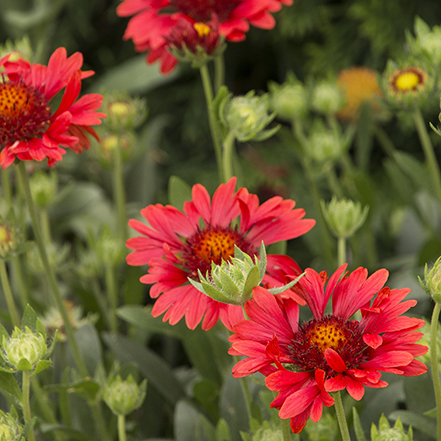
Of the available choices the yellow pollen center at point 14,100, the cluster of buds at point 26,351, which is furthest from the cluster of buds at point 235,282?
the yellow pollen center at point 14,100

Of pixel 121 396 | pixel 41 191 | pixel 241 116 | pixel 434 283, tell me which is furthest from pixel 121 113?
pixel 434 283

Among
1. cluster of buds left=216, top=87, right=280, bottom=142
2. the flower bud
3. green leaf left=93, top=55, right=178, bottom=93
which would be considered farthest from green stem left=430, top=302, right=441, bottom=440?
green leaf left=93, top=55, right=178, bottom=93

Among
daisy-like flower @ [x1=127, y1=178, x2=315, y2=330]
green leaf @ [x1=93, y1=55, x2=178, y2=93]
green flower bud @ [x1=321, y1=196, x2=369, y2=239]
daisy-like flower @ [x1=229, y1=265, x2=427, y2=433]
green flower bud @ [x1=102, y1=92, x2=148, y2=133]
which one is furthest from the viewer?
green leaf @ [x1=93, y1=55, x2=178, y2=93]

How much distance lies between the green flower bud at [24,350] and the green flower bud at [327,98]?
0.54m

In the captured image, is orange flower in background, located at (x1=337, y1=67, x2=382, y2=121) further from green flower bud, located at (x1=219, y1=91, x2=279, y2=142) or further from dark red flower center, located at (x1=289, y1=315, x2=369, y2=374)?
dark red flower center, located at (x1=289, y1=315, x2=369, y2=374)

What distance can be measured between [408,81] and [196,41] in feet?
0.74

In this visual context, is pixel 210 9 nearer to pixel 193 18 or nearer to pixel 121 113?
pixel 193 18

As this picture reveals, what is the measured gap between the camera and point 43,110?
50 centimetres

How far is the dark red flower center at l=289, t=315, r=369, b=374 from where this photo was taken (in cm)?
35

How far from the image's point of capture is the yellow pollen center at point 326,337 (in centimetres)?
36

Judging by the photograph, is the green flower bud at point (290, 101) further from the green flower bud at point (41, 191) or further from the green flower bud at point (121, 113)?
the green flower bud at point (41, 191)

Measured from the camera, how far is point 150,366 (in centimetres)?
62

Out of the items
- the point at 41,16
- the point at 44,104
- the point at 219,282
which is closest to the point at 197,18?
the point at 44,104

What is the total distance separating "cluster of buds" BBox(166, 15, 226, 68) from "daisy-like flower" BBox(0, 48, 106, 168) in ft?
0.31
